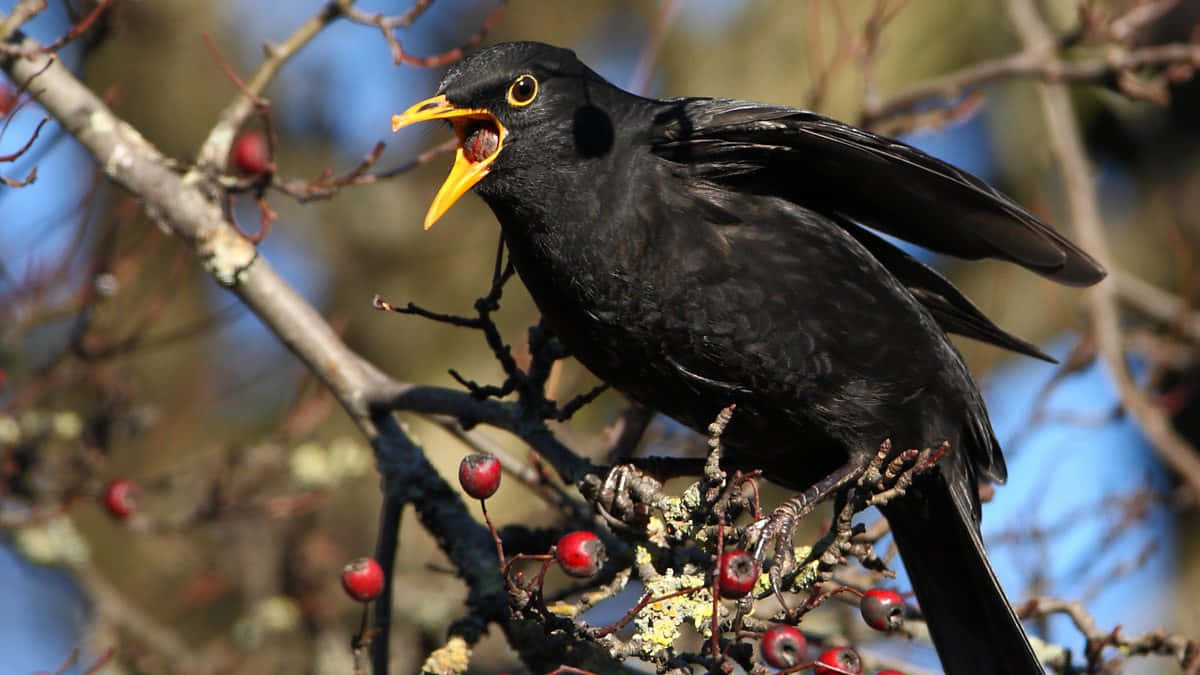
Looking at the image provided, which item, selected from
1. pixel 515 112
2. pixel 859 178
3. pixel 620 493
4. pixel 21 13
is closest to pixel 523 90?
pixel 515 112

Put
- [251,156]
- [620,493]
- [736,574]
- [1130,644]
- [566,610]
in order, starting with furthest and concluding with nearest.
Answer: [251,156], [1130,644], [620,493], [566,610], [736,574]

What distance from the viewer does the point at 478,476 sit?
2.69 m

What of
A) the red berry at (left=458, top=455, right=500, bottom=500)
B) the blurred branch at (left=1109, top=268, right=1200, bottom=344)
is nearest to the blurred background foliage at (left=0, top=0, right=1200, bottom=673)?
the blurred branch at (left=1109, top=268, right=1200, bottom=344)

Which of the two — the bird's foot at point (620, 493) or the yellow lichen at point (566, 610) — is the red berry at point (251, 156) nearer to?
the bird's foot at point (620, 493)

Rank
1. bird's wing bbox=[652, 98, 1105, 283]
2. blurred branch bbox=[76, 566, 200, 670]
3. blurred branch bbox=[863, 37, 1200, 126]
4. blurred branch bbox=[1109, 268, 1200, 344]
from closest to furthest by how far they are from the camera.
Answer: bird's wing bbox=[652, 98, 1105, 283] < blurred branch bbox=[863, 37, 1200, 126] < blurred branch bbox=[76, 566, 200, 670] < blurred branch bbox=[1109, 268, 1200, 344]

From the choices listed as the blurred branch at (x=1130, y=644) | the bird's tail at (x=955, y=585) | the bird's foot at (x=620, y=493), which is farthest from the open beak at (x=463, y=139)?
the blurred branch at (x=1130, y=644)

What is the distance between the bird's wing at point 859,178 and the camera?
10.5ft

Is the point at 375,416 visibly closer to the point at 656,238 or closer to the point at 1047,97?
the point at 656,238

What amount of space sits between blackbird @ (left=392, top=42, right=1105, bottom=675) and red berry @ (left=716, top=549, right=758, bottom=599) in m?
0.85

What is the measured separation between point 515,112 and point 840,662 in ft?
5.27

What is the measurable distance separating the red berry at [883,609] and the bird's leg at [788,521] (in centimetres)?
18

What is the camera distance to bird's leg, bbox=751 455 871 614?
9.21 ft

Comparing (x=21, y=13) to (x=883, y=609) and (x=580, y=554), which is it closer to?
(x=580, y=554)

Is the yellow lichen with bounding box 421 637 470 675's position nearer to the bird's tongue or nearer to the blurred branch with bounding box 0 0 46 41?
the bird's tongue
